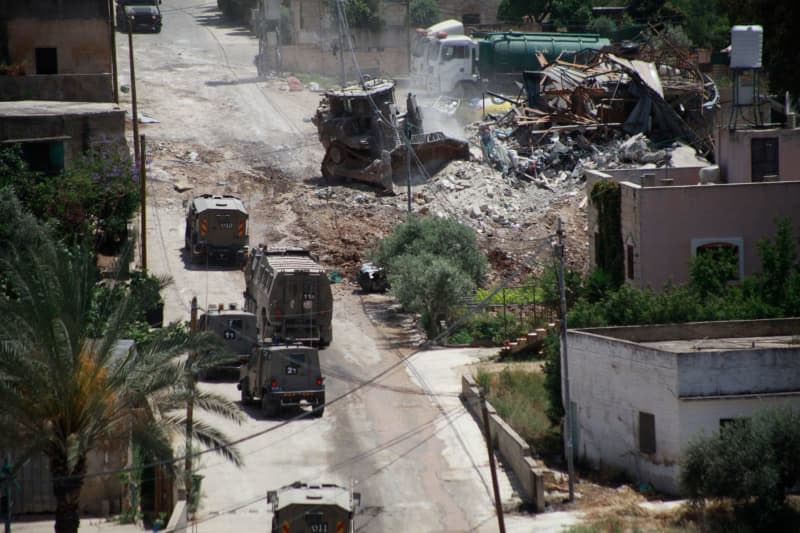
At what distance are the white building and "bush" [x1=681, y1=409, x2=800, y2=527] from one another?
4.73ft

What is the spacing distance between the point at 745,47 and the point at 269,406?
1891 centimetres

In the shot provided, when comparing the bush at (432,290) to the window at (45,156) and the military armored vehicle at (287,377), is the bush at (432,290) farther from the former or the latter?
the window at (45,156)

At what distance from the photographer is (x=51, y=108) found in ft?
142

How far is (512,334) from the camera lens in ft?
122

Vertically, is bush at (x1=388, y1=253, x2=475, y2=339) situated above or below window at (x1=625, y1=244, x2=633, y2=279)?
below

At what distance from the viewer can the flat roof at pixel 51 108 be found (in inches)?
1634

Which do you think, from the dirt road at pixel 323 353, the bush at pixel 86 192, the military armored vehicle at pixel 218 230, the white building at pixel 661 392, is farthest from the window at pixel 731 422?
the military armored vehicle at pixel 218 230

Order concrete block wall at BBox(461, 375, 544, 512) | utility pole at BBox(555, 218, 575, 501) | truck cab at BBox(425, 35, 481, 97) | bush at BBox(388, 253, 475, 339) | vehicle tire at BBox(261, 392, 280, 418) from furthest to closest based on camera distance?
1. truck cab at BBox(425, 35, 481, 97)
2. bush at BBox(388, 253, 475, 339)
3. vehicle tire at BBox(261, 392, 280, 418)
4. utility pole at BBox(555, 218, 575, 501)
5. concrete block wall at BBox(461, 375, 544, 512)

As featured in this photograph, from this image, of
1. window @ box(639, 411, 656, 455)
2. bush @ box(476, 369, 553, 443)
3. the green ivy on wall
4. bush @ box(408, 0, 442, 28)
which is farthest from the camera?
bush @ box(408, 0, 442, 28)

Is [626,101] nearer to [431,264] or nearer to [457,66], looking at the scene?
[457,66]

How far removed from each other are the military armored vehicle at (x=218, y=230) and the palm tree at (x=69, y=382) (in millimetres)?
18959

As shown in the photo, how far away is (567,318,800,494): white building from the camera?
25875mm

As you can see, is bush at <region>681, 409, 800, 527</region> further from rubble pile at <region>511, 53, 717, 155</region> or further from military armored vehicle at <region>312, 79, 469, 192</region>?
rubble pile at <region>511, 53, 717, 155</region>

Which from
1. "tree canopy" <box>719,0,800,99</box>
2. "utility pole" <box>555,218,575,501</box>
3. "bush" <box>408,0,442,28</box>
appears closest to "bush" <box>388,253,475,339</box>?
"utility pole" <box>555,218,575,501</box>
